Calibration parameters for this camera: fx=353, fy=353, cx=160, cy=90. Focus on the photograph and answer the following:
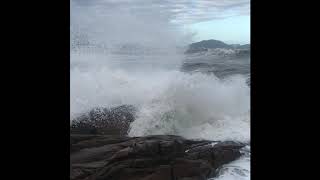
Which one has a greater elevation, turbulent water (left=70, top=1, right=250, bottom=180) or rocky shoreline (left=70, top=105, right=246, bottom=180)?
turbulent water (left=70, top=1, right=250, bottom=180)

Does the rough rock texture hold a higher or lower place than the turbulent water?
lower

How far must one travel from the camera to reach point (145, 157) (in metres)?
2.50

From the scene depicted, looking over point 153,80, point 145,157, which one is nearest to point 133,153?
point 145,157

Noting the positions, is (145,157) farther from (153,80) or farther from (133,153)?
(153,80)

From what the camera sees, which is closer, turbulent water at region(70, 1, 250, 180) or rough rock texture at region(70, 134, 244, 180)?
rough rock texture at region(70, 134, 244, 180)

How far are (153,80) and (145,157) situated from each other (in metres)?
0.70

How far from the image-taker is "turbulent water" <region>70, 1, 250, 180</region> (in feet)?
8.98

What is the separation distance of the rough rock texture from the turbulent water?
0.09 meters

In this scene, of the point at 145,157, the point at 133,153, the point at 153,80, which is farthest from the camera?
the point at 153,80

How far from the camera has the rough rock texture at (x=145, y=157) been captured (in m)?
2.49

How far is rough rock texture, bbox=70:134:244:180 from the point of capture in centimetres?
249

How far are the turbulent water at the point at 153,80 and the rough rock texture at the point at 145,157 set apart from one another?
9 centimetres
